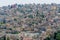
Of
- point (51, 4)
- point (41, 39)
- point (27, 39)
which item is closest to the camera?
point (41, 39)

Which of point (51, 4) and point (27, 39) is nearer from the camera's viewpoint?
point (27, 39)

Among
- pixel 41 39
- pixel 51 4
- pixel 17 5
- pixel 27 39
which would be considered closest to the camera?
pixel 41 39

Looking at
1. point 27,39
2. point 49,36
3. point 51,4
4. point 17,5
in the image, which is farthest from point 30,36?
point 17,5

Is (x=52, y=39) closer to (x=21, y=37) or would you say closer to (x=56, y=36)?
(x=56, y=36)

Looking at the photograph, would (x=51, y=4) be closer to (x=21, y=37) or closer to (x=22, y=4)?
(x=22, y=4)

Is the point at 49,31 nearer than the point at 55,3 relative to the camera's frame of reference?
Yes

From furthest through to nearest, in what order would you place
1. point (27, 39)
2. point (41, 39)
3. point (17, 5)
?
point (17, 5) < point (27, 39) < point (41, 39)

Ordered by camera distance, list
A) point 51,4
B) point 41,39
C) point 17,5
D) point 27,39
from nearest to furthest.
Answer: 1. point 41,39
2. point 27,39
3. point 51,4
4. point 17,5

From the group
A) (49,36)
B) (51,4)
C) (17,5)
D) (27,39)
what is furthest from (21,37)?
(17,5)
